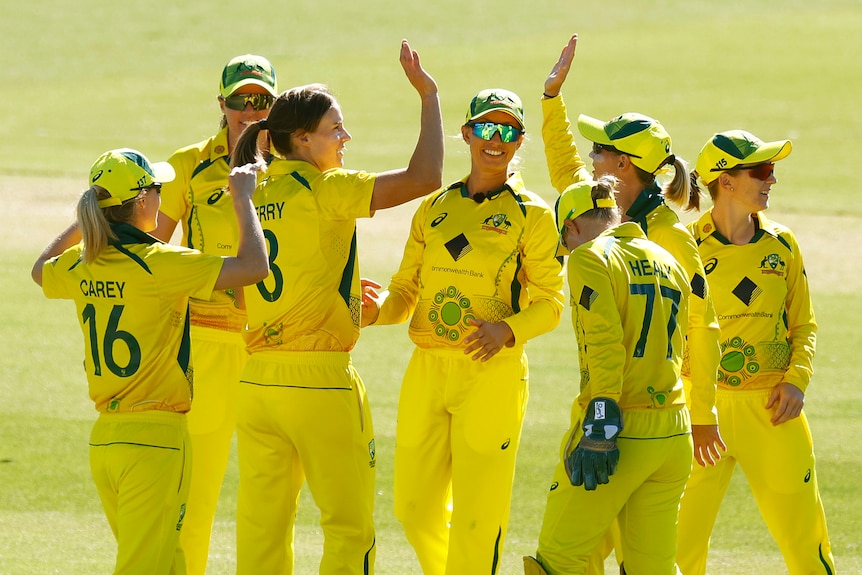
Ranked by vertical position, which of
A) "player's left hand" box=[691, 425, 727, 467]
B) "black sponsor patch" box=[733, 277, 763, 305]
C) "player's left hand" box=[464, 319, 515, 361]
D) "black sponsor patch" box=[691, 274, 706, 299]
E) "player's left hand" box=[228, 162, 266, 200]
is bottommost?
"player's left hand" box=[691, 425, 727, 467]

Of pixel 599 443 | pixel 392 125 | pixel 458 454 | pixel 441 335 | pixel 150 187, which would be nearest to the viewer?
pixel 599 443

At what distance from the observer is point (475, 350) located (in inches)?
246

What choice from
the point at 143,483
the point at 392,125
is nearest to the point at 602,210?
the point at 143,483

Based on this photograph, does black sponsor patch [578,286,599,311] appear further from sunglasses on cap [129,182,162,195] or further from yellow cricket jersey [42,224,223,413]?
sunglasses on cap [129,182,162,195]

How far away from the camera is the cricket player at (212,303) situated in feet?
22.2

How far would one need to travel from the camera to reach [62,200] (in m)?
19.5

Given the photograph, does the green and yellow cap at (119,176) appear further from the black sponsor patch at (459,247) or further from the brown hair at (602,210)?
the brown hair at (602,210)

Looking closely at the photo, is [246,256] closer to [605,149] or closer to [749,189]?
[605,149]

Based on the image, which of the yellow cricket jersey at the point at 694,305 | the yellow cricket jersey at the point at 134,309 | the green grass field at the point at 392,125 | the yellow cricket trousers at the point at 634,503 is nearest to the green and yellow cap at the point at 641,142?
the yellow cricket jersey at the point at 694,305

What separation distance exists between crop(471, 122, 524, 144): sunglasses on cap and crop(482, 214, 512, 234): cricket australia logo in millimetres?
367

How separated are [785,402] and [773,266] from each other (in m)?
0.68

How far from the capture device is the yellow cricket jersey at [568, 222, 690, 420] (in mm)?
5309

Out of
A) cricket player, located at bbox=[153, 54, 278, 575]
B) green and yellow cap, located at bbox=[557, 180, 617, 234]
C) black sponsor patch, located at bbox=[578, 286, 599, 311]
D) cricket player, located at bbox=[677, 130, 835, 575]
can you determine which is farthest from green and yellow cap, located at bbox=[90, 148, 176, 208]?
cricket player, located at bbox=[677, 130, 835, 575]

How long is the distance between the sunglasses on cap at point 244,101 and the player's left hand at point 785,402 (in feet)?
9.79
